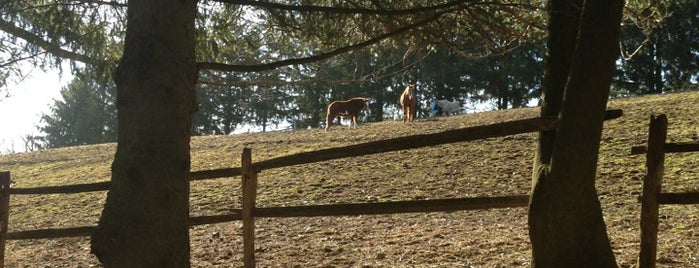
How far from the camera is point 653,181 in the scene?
492 centimetres

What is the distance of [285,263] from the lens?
7.52 meters

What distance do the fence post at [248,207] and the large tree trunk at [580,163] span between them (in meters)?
2.54

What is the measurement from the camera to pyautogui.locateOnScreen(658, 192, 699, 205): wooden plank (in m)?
4.76

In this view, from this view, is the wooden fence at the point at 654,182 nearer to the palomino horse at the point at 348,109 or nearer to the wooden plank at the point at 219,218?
the wooden plank at the point at 219,218

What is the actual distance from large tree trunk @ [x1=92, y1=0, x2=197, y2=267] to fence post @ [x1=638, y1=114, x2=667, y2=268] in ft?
10.2

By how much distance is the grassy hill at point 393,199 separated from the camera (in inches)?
294

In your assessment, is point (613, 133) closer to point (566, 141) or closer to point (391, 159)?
point (391, 159)

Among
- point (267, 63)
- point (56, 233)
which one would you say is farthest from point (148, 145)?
point (56, 233)

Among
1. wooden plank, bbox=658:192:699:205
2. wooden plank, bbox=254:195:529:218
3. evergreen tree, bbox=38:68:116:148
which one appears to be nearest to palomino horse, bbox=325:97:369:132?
wooden plank, bbox=254:195:529:218

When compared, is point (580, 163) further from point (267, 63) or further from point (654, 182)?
point (267, 63)

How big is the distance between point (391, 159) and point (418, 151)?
3.03 ft

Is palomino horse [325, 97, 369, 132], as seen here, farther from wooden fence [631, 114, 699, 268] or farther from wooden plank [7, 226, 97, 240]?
wooden fence [631, 114, 699, 268]

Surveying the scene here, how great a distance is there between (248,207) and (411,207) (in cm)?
161

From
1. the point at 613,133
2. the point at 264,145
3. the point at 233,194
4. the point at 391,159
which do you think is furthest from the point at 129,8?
the point at 264,145
